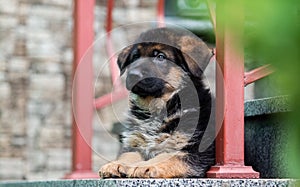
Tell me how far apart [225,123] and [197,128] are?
14.9 inches

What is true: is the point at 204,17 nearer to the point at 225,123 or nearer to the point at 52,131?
the point at 225,123

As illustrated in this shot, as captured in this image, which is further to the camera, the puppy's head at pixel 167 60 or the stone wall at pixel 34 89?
the stone wall at pixel 34 89

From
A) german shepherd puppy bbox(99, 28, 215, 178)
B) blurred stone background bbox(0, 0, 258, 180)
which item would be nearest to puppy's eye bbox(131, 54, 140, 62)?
german shepherd puppy bbox(99, 28, 215, 178)

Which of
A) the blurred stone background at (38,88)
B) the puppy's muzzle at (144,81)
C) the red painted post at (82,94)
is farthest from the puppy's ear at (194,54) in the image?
the blurred stone background at (38,88)

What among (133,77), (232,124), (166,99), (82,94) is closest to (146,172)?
(232,124)

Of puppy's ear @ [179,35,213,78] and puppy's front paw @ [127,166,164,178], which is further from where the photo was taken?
puppy's ear @ [179,35,213,78]

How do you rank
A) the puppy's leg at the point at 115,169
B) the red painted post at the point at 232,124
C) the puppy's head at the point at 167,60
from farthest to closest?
the puppy's head at the point at 167,60
the puppy's leg at the point at 115,169
the red painted post at the point at 232,124

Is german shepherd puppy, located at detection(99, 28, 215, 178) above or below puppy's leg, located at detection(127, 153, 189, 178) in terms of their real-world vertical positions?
above

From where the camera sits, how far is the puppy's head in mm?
2750

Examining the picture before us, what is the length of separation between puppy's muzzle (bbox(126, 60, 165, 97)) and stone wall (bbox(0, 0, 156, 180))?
11.3 ft

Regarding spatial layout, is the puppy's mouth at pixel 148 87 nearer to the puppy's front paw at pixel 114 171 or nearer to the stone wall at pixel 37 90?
the puppy's front paw at pixel 114 171

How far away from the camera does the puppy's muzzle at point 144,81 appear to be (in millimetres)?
2641

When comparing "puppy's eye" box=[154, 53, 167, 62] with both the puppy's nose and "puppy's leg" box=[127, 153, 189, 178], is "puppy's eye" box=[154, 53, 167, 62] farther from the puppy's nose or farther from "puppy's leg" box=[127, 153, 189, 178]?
"puppy's leg" box=[127, 153, 189, 178]

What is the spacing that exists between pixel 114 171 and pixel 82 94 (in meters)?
0.57
